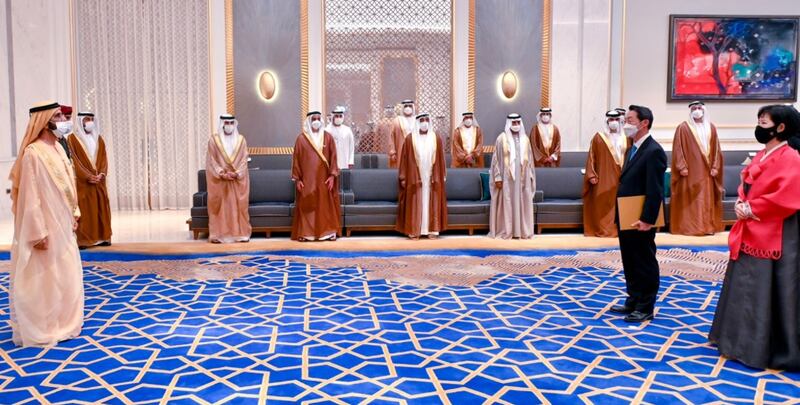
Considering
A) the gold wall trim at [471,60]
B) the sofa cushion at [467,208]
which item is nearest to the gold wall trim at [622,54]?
the gold wall trim at [471,60]

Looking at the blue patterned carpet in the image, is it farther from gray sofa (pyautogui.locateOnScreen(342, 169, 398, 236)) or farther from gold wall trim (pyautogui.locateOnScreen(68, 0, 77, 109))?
gold wall trim (pyautogui.locateOnScreen(68, 0, 77, 109))

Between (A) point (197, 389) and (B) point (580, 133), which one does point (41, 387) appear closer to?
(A) point (197, 389)

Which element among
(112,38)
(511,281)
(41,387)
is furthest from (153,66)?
(41,387)

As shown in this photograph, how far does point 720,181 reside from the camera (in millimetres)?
8586

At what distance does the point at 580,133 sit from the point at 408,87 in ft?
9.90

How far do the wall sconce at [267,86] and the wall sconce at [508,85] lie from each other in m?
3.78

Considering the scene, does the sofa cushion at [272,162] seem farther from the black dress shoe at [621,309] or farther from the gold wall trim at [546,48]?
the black dress shoe at [621,309]

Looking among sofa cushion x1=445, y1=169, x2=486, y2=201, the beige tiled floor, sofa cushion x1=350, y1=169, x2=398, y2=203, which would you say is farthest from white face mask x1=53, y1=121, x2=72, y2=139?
sofa cushion x1=445, y1=169, x2=486, y2=201

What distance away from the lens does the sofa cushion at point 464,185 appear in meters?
9.01

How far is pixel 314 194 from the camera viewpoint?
26.4 feet

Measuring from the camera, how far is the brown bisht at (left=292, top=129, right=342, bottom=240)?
803cm

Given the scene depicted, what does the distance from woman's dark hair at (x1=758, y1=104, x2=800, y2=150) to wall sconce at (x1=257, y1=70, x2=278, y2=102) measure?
29.6ft

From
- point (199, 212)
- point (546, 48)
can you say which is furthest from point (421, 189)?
point (546, 48)

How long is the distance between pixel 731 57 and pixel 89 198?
33.6 feet
